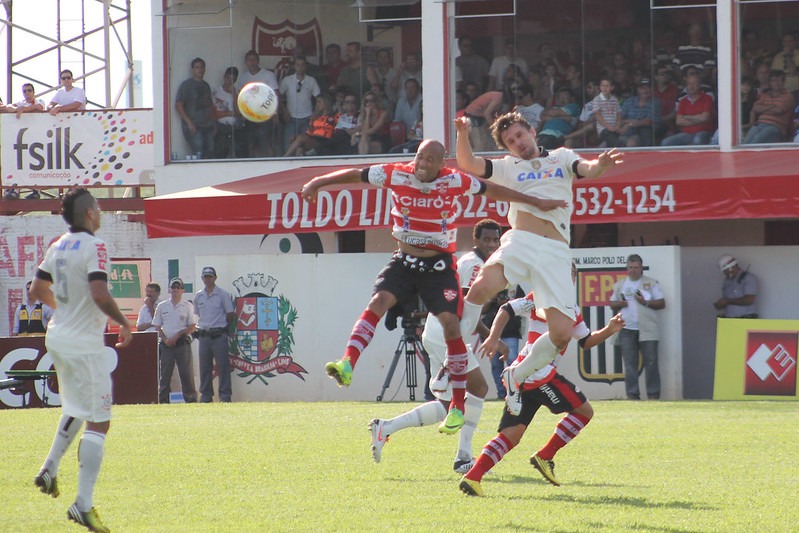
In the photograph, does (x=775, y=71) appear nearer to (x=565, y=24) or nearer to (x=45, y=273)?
(x=565, y=24)

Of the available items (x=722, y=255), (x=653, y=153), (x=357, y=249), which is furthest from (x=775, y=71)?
(x=357, y=249)

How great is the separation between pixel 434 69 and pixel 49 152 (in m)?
8.02

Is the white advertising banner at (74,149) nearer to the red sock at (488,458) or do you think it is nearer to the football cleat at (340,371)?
the football cleat at (340,371)

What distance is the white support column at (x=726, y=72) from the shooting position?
73.4ft

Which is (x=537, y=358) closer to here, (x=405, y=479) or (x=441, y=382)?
(x=405, y=479)

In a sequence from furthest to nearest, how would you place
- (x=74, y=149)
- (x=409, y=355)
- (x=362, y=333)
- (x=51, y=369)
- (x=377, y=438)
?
(x=74, y=149) → (x=409, y=355) → (x=51, y=369) → (x=377, y=438) → (x=362, y=333)

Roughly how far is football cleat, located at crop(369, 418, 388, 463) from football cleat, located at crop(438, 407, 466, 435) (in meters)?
0.54

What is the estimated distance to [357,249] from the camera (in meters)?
24.2

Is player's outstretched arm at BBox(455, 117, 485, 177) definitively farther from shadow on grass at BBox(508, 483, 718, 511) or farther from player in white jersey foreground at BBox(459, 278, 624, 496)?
shadow on grass at BBox(508, 483, 718, 511)

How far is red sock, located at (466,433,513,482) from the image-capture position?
7.83m

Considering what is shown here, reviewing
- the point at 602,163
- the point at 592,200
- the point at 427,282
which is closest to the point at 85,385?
the point at 427,282

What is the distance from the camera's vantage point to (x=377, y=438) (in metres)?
9.02

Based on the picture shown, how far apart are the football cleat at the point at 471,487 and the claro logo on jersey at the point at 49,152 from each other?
19056 mm

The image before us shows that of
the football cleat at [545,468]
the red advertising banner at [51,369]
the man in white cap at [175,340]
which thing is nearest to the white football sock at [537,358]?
the football cleat at [545,468]
